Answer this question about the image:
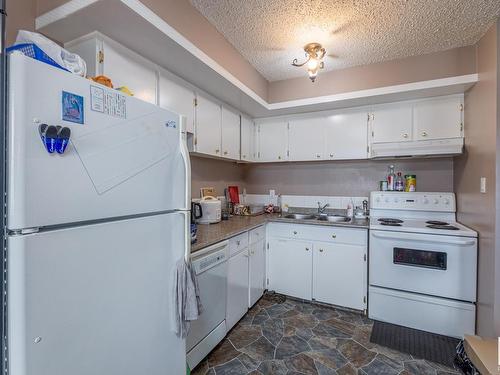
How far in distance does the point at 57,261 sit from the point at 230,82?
1.90m

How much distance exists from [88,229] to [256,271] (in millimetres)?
1991

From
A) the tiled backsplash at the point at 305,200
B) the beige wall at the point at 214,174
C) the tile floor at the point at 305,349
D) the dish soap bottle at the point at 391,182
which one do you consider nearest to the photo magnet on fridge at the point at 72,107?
the tile floor at the point at 305,349

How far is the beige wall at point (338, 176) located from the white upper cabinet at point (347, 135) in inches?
11.9

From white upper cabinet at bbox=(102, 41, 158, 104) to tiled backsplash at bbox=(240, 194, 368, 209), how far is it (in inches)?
84.7

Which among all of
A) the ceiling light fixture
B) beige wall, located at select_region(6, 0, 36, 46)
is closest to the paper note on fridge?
beige wall, located at select_region(6, 0, 36, 46)

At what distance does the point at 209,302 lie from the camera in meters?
1.77

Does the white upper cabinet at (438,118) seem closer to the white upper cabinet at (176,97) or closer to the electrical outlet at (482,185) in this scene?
the electrical outlet at (482,185)

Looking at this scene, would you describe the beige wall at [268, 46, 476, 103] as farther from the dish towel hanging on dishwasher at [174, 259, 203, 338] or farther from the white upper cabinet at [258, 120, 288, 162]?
the dish towel hanging on dishwasher at [174, 259, 203, 338]

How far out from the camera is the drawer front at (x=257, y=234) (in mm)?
2475

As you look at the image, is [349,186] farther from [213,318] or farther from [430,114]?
[213,318]

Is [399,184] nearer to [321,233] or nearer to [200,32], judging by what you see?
[321,233]

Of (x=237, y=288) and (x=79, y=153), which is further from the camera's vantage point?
(x=237, y=288)

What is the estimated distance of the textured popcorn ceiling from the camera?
1.73 metres

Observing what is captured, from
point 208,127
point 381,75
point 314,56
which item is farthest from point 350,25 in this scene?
point 208,127
